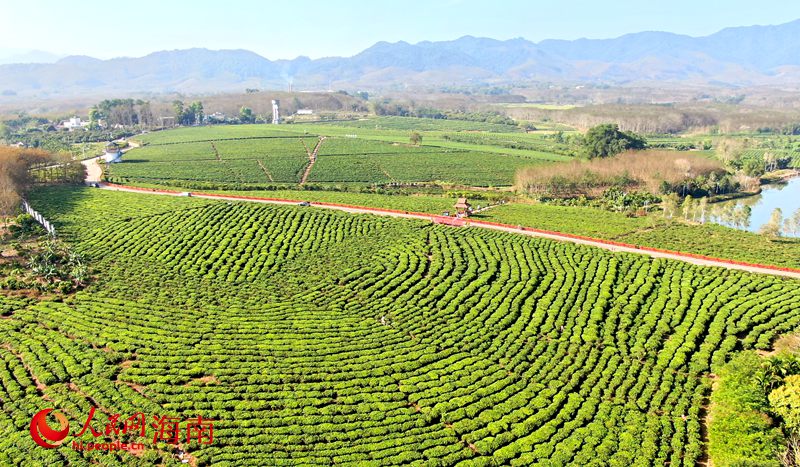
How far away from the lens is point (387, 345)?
39844 millimetres

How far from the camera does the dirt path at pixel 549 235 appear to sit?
184ft

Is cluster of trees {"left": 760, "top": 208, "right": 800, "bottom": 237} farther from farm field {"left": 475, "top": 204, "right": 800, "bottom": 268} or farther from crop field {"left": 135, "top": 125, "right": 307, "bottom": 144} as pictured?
crop field {"left": 135, "top": 125, "right": 307, "bottom": 144}

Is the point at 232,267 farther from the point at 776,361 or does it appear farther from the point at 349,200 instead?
the point at 776,361

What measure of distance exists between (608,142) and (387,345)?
3672 inches

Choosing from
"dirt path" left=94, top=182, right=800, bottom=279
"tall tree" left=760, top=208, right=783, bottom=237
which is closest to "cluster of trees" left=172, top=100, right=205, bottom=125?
"dirt path" left=94, top=182, right=800, bottom=279

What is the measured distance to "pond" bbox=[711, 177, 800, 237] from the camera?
7650 centimetres

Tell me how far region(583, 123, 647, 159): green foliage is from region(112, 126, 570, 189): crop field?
33.4ft

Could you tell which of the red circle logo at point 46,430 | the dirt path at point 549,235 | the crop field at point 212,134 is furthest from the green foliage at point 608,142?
the red circle logo at point 46,430

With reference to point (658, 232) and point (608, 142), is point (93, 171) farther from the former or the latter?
point (608, 142)

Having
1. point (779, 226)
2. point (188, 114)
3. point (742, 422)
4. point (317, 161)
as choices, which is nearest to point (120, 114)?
point (188, 114)

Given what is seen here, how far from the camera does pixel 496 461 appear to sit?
2852 centimetres

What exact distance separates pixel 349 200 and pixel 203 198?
20770 mm

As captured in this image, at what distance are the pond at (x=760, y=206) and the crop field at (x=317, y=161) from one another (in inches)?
1481

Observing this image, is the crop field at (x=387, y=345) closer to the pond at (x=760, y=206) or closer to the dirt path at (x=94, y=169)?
the pond at (x=760, y=206)
